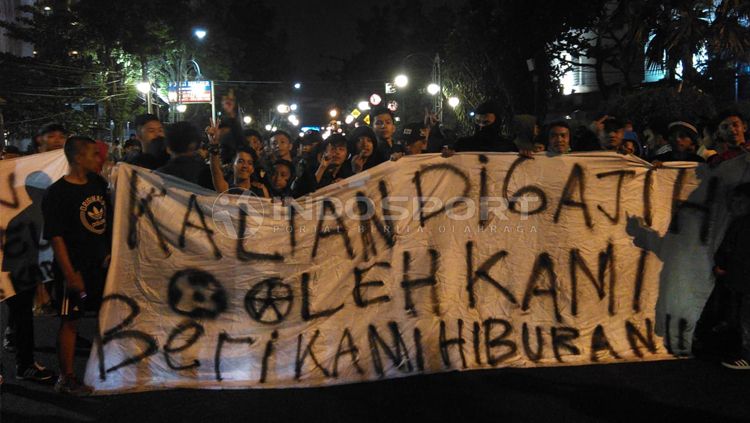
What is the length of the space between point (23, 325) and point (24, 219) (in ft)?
3.14

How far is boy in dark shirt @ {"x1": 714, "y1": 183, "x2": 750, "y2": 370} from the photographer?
487 centimetres

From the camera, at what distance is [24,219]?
5.57 m

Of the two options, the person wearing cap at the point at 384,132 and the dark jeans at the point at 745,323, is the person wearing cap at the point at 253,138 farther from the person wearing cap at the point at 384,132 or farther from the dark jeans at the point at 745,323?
the dark jeans at the point at 745,323

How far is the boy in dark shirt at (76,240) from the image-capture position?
15.0 feet

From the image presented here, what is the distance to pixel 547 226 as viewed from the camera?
5.07 meters

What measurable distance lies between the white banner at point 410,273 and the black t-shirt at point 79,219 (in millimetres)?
200

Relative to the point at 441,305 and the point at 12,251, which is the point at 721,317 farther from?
the point at 12,251

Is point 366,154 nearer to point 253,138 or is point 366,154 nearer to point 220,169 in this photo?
point 220,169

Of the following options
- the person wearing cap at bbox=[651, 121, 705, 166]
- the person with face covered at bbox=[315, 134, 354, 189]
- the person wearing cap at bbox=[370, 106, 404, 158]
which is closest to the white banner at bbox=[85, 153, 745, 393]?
the person wearing cap at bbox=[651, 121, 705, 166]

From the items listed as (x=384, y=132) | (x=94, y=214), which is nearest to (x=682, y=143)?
(x=384, y=132)

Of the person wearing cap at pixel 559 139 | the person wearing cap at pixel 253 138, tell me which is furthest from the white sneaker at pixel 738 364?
the person wearing cap at pixel 253 138

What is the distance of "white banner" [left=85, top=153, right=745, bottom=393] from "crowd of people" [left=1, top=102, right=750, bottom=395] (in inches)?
8.6

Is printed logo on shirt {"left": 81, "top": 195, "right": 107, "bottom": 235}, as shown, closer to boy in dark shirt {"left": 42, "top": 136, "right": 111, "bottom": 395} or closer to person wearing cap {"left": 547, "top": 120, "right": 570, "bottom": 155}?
boy in dark shirt {"left": 42, "top": 136, "right": 111, "bottom": 395}

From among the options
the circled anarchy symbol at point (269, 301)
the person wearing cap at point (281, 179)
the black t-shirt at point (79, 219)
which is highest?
the person wearing cap at point (281, 179)
